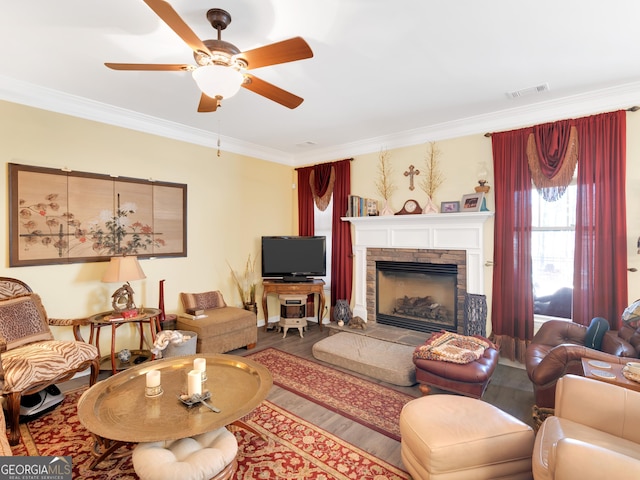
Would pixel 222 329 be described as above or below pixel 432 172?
below

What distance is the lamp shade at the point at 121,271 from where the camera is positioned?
3.24 meters

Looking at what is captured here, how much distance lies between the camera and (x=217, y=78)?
5.97 feet

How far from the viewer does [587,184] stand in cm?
318

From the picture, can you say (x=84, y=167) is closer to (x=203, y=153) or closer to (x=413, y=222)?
(x=203, y=153)

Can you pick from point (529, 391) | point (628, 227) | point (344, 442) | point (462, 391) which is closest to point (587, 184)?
point (628, 227)

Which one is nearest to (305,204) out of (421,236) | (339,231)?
(339,231)

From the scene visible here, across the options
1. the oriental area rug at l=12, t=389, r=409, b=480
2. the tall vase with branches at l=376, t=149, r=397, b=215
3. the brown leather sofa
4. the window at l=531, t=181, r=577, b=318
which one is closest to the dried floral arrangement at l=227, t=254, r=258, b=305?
the tall vase with branches at l=376, t=149, r=397, b=215

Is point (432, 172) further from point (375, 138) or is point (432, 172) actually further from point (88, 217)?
point (88, 217)

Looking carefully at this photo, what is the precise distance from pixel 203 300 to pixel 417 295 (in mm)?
2870

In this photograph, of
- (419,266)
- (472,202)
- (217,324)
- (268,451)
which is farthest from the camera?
(419,266)

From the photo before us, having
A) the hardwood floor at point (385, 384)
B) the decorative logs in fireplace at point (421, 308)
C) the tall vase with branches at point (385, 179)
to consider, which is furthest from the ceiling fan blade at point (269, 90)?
the decorative logs in fireplace at point (421, 308)

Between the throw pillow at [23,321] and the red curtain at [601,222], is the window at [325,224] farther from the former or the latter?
the throw pillow at [23,321]

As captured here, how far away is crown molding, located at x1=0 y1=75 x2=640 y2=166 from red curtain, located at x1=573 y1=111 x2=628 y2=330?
180mm

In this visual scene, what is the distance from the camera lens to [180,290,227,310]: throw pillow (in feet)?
13.5
